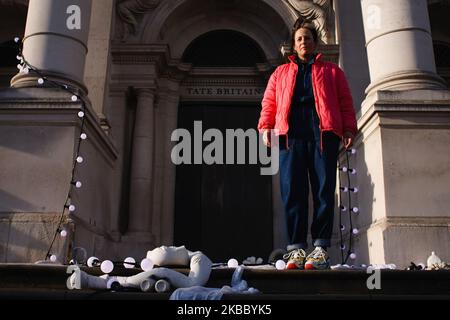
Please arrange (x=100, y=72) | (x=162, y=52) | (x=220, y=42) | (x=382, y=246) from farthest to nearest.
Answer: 1. (x=220, y=42)
2. (x=162, y=52)
3. (x=100, y=72)
4. (x=382, y=246)

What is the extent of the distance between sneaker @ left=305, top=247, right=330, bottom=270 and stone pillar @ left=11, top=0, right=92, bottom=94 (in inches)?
196

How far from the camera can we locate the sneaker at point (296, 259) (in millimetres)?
5145

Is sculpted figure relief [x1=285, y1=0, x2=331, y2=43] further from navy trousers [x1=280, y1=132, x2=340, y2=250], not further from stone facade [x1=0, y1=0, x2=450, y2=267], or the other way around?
navy trousers [x1=280, y1=132, x2=340, y2=250]

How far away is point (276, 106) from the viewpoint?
609 centimetres

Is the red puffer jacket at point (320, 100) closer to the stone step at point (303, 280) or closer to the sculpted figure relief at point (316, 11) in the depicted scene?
the stone step at point (303, 280)

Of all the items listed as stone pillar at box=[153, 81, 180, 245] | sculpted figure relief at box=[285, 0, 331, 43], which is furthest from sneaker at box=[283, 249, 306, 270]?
sculpted figure relief at box=[285, 0, 331, 43]

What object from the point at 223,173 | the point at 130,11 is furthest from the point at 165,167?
the point at 130,11

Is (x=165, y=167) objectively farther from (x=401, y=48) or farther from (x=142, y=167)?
(x=401, y=48)
